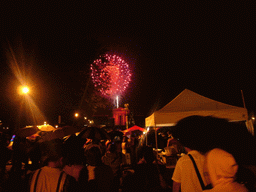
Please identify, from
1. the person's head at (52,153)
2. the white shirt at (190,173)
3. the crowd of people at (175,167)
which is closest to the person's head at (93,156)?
the crowd of people at (175,167)

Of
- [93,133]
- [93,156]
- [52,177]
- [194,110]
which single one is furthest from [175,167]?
[93,133]

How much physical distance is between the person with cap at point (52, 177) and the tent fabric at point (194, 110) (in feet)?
17.6

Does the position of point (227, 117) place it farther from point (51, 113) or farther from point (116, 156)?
point (51, 113)

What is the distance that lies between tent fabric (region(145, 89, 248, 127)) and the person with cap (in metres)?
5.35

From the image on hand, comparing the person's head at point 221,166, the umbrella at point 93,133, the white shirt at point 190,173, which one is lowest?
the white shirt at point 190,173

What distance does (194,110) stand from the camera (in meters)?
7.62

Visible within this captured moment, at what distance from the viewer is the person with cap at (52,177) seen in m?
2.51

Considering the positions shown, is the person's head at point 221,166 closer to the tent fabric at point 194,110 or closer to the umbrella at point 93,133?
the tent fabric at point 194,110

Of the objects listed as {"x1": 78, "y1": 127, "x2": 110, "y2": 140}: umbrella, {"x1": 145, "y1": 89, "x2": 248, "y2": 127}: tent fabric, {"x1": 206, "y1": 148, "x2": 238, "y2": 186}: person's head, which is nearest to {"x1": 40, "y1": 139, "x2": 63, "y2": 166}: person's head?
{"x1": 206, "y1": 148, "x2": 238, "y2": 186}: person's head

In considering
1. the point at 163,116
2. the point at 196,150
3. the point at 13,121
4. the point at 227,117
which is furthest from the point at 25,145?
the point at 13,121

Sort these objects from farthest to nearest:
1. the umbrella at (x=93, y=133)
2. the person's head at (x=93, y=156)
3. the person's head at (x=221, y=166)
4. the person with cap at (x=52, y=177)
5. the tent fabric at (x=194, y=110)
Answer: the umbrella at (x=93, y=133)
the tent fabric at (x=194, y=110)
the person's head at (x=93, y=156)
the person with cap at (x=52, y=177)
the person's head at (x=221, y=166)

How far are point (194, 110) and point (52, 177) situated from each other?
6220 millimetres

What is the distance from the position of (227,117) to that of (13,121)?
2327 cm

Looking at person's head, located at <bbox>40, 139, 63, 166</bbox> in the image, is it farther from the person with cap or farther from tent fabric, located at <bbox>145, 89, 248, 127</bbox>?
tent fabric, located at <bbox>145, 89, 248, 127</bbox>
